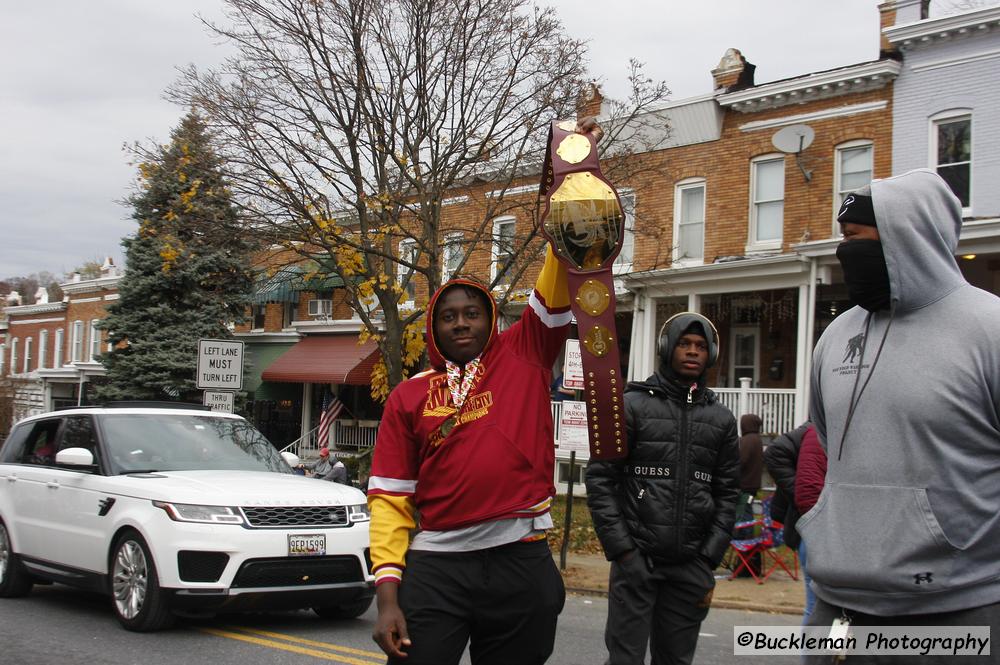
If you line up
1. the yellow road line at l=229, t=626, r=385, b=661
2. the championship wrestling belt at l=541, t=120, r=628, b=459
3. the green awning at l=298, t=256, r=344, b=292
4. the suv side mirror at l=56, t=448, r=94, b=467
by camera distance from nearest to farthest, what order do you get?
1. the championship wrestling belt at l=541, t=120, r=628, b=459
2. the yellow road line at l=229, t=626, r=385, b=661
3. the suv side mirror at l=56, t=448, r=94, b=467
4. the green awning at l=298, t=256, r=344, b=292

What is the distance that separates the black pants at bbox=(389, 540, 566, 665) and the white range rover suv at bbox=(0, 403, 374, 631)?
166 inches

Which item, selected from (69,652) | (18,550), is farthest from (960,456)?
(18,550)

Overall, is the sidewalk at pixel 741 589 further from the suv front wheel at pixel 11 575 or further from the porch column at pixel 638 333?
the porch column at pixel 638 333

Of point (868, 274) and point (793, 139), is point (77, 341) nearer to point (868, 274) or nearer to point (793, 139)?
point (793, 139)

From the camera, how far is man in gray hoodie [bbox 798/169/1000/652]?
247 cm

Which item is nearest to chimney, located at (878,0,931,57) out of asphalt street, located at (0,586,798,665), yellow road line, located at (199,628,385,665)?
asphalt street, located at (0,586,798,665)

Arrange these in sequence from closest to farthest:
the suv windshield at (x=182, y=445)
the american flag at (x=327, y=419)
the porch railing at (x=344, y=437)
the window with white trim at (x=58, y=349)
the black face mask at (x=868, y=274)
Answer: the black face mask at (x=868, y=274) < the suv windshield at (x=182, y=445) < the american flag at (x=327, y=419) < the porch railing at (x=344, y=437) < the window with white trim at (x=58, y=349)

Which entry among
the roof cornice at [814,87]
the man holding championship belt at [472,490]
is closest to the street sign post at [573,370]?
the man holding championship belt at [472,490]

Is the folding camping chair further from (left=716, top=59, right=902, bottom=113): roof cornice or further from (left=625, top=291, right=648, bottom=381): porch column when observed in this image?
(left=716, top=59, right=902, bottom=113): roof cornice

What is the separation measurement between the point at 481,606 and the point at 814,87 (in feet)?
57.1

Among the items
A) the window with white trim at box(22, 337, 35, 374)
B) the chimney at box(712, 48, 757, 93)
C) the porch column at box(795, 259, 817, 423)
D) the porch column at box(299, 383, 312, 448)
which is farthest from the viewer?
the window with white trim at box(22, 337, 35, 374)

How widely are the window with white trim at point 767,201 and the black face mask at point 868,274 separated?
669 inches

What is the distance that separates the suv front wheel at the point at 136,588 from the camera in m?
7.29

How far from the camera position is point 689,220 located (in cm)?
2062
